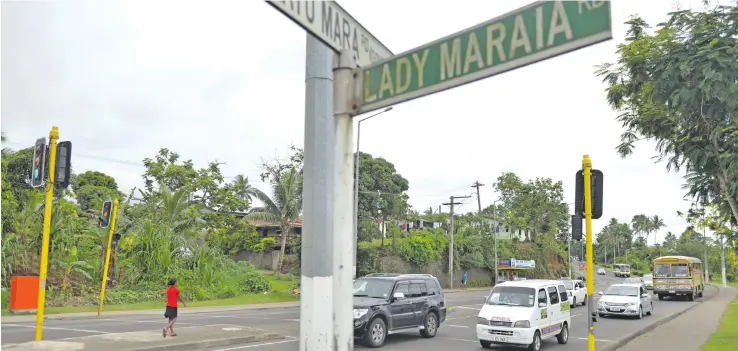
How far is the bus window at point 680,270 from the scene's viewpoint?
4003cm

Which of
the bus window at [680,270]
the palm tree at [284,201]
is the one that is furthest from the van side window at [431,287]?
the bus window at [680,270]

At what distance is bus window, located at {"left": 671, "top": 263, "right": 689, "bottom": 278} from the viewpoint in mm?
40031

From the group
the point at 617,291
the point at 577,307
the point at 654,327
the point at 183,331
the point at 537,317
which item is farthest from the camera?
the point at 577,307

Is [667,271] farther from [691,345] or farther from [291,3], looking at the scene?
[291,3]

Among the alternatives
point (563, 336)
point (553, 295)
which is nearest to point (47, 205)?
point (553, 295)

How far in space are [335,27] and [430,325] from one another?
1535cm

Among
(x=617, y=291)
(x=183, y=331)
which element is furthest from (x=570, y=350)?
(x=617, y=291)

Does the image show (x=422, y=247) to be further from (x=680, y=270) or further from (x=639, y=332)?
(x=639, y=332)

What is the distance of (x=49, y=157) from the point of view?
38.0 feet

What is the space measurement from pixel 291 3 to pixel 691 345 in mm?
16838

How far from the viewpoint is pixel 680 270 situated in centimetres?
4022

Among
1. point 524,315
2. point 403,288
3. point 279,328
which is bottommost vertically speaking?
point 279,328

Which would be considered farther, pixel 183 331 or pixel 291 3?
pixel 183 331

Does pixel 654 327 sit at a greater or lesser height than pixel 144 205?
lesser
